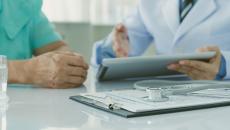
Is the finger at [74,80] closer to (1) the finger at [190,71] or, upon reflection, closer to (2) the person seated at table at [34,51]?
(2) the person seated at table at [34,51]

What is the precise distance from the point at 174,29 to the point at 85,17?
1414 millimetres

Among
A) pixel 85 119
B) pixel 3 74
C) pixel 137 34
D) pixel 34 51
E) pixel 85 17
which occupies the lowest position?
pixel 85 119

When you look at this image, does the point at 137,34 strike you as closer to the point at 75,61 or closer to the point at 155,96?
the point at 75,61

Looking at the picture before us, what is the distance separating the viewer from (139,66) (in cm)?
106

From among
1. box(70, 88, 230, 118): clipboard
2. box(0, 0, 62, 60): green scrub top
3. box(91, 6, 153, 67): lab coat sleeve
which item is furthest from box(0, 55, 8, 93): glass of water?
box(91, 6, 153, 67): lab coat sleeve

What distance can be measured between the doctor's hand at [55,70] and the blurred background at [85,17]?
177cm

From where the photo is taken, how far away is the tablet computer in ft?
3.24

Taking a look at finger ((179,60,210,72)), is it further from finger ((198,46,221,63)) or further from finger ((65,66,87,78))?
finger ((65,66,87,78))

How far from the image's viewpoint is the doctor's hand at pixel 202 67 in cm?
109

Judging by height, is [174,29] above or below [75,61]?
above

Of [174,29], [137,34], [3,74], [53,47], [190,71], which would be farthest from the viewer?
[137,34]

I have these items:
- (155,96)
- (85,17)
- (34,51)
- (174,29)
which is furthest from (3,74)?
(85,17)

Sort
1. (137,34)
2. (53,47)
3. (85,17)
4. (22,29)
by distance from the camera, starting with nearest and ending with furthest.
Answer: (22,29) → (53,47) → (137,34) → (85,17)

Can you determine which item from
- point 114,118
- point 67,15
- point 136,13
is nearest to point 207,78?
point 114,118
